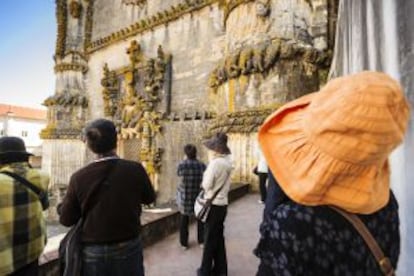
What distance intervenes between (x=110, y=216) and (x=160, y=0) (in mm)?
15343

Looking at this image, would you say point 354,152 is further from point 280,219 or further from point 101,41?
point 101,41

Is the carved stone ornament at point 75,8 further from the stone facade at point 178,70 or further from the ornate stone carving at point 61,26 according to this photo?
the ornate stone carving at point 61,26

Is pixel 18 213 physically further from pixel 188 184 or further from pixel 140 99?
pixel 140 99

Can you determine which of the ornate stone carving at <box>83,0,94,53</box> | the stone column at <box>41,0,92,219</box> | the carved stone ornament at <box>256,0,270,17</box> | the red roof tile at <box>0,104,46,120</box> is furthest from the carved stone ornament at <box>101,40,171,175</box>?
the red roof tile at <box>0,104,46,120</box>

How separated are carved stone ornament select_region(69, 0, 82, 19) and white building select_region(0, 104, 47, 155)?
2763 cm

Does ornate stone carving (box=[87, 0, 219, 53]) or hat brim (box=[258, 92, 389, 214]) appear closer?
hat brim (box=[258, 92, 389, 214])

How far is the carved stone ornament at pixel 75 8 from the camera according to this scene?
64.9ft

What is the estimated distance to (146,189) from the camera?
2289 mm

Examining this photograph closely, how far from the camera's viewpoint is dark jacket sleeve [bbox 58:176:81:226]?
2.03 m

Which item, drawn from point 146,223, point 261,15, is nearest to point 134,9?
point 261,15

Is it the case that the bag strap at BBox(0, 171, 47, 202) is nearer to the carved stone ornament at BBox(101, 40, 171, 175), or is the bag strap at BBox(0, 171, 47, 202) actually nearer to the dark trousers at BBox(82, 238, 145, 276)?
the dark trousers at BBox(82, 238, 145, 276)

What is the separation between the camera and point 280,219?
1067 millimetres

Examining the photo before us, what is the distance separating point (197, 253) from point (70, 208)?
2674 millimetres

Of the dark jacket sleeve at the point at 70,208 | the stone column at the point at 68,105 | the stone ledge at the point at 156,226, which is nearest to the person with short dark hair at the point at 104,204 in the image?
the dark jacket sleeve at the point at 70,208
